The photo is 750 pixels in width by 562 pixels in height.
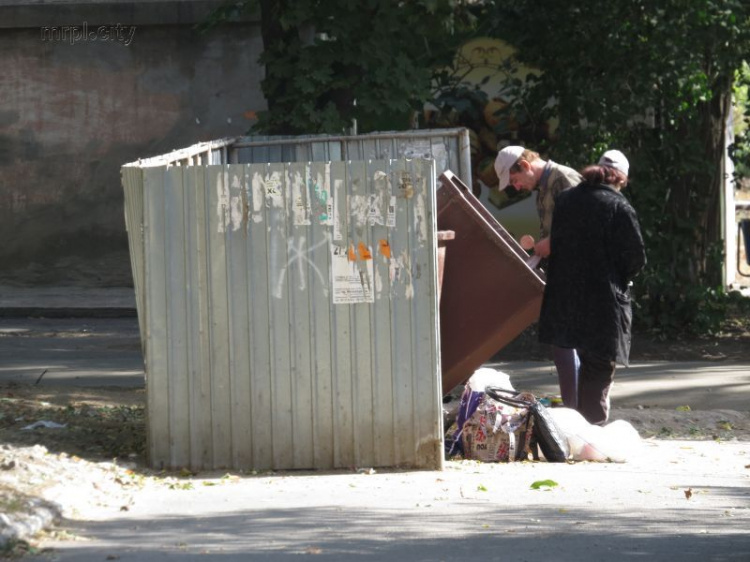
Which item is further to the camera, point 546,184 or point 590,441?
point 546,184

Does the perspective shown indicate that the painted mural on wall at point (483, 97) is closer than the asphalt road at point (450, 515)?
No

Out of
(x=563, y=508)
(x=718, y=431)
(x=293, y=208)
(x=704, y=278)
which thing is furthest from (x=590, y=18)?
(x=563, y=508)

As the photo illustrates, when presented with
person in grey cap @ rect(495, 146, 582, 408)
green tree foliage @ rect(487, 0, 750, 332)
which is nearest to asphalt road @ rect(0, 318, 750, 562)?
person in grey cap @ rect(495, 146, 582, 408)

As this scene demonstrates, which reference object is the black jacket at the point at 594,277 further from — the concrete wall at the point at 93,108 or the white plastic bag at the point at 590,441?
the concrete wall at the point at 93,108

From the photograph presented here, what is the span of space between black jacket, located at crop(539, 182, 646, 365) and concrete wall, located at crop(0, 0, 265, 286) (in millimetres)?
8718

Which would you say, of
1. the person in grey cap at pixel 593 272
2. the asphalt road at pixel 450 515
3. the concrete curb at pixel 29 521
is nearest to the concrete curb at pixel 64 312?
the person in grey cap at pixel 593 272

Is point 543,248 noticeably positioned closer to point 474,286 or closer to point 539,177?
point 539,177

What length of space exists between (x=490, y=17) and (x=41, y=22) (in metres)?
5.91

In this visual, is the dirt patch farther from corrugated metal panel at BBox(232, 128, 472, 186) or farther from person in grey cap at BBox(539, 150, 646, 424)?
person in grey cap at BBox(539, 150, 646, 424)

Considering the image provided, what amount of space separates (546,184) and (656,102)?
4.67 m

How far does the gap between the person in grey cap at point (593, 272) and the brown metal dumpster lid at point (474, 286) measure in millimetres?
213

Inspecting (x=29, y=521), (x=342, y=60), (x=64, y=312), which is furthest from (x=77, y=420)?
(x=64, y=312)

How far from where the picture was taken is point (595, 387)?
7.33 m

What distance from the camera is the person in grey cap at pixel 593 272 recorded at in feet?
23.4
